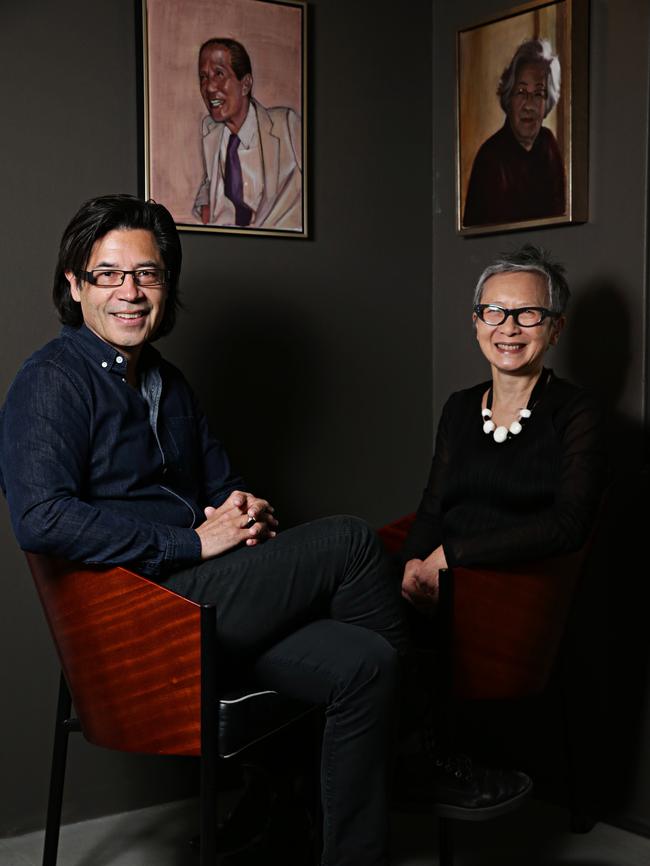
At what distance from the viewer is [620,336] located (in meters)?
3.04

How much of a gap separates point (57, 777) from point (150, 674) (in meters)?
0.58

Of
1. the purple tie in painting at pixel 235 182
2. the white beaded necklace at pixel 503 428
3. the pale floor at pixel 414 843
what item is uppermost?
the purple tie in painting at pixel 235 182

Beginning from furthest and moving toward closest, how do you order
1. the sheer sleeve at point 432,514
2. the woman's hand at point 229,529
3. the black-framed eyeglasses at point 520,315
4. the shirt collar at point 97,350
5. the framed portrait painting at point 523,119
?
the framed portrait painting at point 523,119 → the sheer sleeve at point 432,514 → the black-framed eyeglasses at point 520,315 → the shirt collar at point 97,350 → the woman's hand at point 229,529

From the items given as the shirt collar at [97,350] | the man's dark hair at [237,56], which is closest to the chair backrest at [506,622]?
the shirt collar at [97,350]

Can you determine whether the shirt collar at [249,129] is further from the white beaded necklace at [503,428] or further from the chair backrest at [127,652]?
the chair backrest at [127,652]

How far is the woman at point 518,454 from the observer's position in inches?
102

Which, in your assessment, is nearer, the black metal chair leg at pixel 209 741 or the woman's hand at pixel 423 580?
the black metal chair leg at pixel 209 741

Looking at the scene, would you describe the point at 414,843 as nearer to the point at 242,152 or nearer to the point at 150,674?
the point at 150,674

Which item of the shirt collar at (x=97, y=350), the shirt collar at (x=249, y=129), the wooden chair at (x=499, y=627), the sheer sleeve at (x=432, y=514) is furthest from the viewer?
the shirt collar at (x=249, y=129)

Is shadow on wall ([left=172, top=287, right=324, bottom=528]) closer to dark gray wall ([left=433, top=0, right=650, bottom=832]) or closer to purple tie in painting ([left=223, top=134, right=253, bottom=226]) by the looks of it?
purple tie in painting ([left=223, top=134, right=253, bottom=226])

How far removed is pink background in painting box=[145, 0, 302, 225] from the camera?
9.88ft

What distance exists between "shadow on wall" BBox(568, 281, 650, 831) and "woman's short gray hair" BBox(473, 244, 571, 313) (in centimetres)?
28

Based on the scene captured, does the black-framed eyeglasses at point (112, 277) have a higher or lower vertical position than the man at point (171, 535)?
higher

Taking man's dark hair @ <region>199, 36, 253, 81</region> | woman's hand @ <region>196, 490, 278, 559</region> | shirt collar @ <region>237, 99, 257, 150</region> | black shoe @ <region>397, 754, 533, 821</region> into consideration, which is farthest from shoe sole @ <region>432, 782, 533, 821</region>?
man's dark hair @ <region>199, 36, 253, 81</region>
